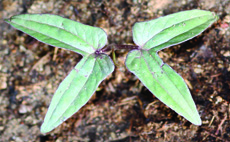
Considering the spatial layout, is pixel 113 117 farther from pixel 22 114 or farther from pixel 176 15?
pixel 176 15

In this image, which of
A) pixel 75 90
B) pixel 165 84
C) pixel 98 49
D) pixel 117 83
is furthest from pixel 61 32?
pixel 165 84

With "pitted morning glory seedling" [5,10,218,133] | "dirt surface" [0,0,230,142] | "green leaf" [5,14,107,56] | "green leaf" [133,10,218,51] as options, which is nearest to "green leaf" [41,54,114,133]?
"pitted morning glory seedling" [5,10,218,133]

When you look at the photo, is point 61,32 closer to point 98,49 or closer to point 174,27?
point 98,49

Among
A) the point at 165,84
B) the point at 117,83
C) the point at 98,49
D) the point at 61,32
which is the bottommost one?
the point at 117,83

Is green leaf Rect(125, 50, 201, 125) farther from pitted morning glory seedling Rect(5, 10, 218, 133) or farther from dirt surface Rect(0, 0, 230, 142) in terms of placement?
dirt surface Rect(0, 0, 230, 142)

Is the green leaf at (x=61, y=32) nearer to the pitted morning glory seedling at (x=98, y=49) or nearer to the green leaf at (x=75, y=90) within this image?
the pitted morning glory seedling at (x=98, y=49)

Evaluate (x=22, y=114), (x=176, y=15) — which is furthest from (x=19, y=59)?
(x=176, y=15)

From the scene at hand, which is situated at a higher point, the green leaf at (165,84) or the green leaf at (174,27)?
the green leaf at (174,27)

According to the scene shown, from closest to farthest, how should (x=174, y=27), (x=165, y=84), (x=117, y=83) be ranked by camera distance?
(x=165, y=84)
(x=174, y=27)
(x=117, y=83)

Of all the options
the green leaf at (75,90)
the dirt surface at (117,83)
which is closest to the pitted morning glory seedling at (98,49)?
the green leaf at (75,90)
